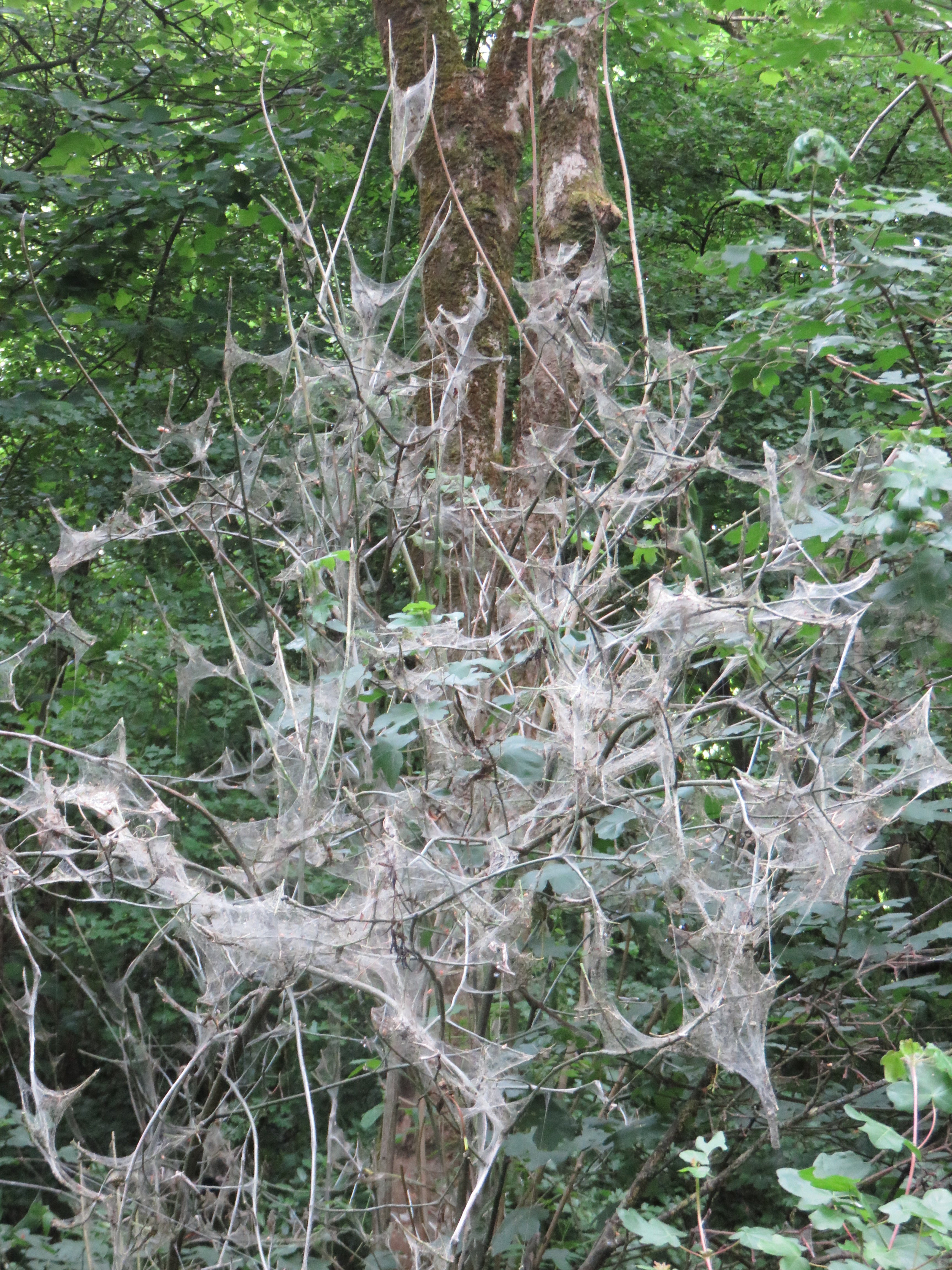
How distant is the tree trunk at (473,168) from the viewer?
3.27 m

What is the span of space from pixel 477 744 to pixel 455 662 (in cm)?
21

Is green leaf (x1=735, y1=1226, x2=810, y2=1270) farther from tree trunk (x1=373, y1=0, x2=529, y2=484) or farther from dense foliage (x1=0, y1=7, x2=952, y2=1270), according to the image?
tree trunk (x1=373, y1=0, x2=529, y2=484)

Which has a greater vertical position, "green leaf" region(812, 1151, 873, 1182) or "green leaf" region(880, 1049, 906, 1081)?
"green leaf" region(880, 1049, 906, 1081)

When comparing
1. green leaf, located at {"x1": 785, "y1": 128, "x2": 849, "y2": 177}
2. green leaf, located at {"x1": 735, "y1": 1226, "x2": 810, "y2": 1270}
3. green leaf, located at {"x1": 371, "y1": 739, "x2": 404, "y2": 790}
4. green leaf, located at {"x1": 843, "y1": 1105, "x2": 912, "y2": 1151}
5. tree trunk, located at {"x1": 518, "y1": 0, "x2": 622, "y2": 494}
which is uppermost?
green leaf, located at {"x1": 785, "y1": 128, "x2": 849, "y2": 177}

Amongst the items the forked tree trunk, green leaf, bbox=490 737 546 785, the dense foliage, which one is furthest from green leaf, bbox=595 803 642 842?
the forked tree trunk

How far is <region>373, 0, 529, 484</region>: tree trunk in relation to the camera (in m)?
3.27

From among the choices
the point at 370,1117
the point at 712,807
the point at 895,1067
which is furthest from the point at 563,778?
the point at 370,1117

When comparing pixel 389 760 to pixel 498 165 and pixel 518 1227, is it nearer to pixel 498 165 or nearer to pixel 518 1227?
pixel 518 1227

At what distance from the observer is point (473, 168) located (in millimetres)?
3543

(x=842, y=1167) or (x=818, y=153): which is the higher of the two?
(x=818, y=153)

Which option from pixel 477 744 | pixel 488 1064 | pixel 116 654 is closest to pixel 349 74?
pixel 116 654

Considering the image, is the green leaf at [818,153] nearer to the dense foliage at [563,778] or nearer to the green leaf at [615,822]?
the dense foliage at [563,778]

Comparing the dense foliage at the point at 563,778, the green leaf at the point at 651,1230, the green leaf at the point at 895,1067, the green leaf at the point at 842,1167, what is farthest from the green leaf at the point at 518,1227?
the green leaf at the point at 895,1067

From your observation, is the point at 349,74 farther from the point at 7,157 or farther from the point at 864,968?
the point at 864,968
